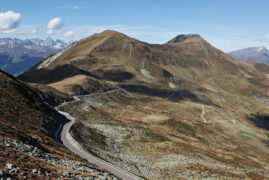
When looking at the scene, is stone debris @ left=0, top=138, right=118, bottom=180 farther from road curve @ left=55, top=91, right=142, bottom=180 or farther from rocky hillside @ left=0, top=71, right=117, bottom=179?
road curve @ left=55, top=91, right=142, bottom=180

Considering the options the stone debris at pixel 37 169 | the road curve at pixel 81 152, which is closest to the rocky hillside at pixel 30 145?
the stone debris at pixel 37 169

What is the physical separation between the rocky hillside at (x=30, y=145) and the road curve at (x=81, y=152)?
2130mm

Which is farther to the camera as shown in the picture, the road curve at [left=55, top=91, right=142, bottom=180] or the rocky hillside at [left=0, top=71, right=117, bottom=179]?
the road curve at [left=55, top=91, right=142, bottom=180]

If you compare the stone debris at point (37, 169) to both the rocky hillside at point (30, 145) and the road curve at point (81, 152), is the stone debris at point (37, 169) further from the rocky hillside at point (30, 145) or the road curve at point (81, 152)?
the road curve at point (81, 152)

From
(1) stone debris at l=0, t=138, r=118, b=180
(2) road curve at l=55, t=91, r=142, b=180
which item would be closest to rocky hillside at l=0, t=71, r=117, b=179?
(1) stone debris at l=0, t=138, r=118, b=180

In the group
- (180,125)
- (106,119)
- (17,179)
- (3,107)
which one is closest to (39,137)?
(3,107)

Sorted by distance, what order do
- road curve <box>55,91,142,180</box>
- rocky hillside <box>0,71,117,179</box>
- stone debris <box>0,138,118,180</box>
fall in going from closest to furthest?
stone debris <box>0,138,118,180</box>
rocky hillside <box>0,71,117,179</box>
road curve <box>55,91,142,180</box>

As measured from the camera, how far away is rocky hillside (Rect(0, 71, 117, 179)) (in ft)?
71.3

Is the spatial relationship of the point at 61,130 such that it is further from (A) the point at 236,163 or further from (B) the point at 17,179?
(A) the point at 236,163

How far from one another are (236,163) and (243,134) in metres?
101

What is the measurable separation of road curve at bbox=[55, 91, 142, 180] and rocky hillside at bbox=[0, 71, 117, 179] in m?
2.13

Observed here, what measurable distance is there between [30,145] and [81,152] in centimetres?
1774

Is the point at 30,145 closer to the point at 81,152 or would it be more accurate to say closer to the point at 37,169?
the point at 37,169

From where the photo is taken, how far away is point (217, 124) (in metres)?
178
